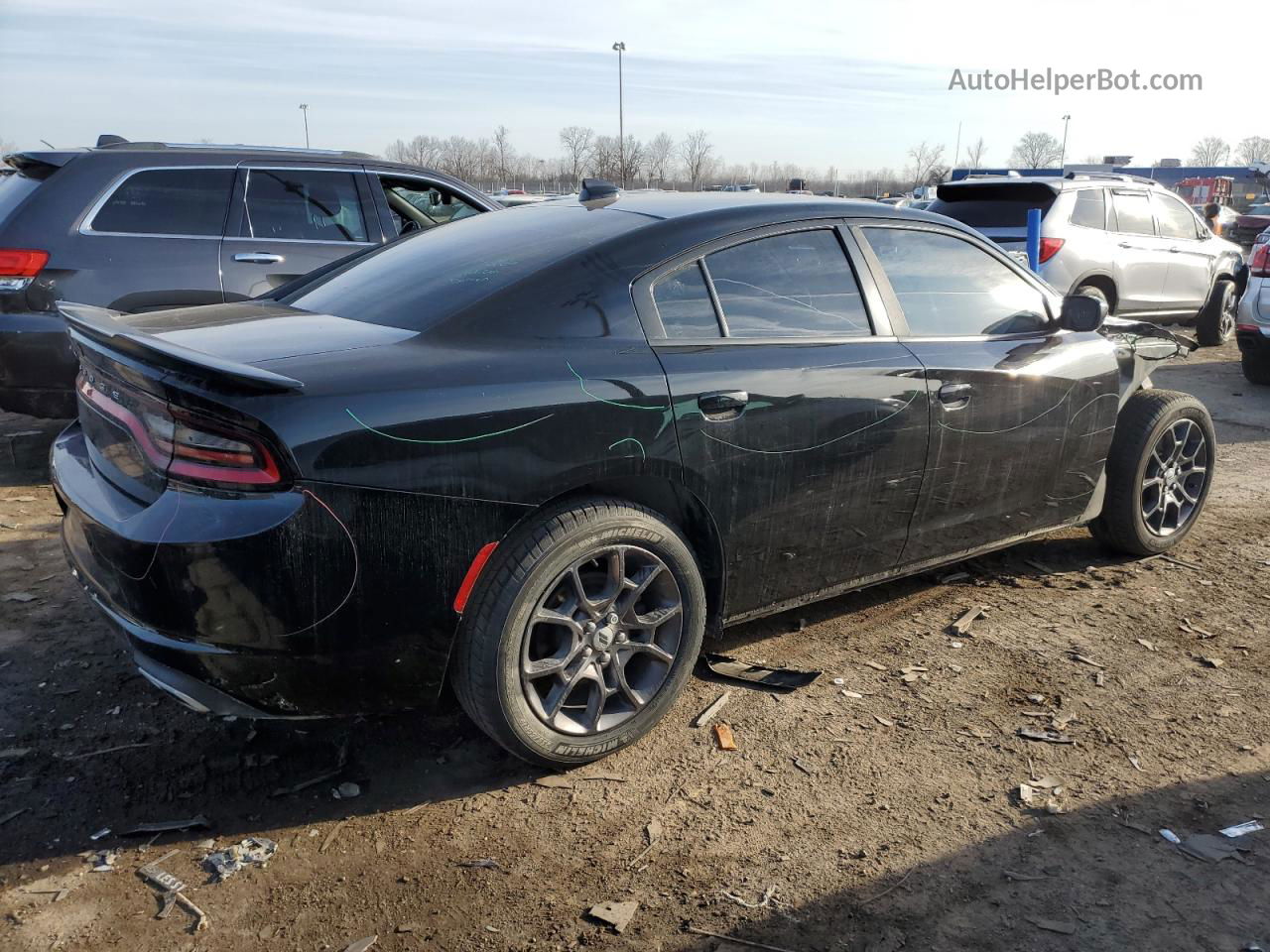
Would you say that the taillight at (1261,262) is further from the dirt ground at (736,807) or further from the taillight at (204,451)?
the taillight at (204,451)

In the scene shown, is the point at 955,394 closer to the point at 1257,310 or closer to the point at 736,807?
the point at 736,807

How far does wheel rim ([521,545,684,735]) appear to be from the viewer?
2898 mm

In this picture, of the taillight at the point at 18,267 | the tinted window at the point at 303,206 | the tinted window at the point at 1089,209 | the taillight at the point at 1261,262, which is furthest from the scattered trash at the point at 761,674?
the tinted window at the point at 1089,209

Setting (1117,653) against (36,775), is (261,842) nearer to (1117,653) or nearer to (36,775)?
(36,775)

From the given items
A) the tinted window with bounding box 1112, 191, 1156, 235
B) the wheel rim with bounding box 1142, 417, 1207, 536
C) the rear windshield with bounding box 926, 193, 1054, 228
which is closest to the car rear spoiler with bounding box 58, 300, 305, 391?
the wheel rim with bounding box 1142, 417, 1207, 536

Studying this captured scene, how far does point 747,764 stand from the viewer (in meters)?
3.10

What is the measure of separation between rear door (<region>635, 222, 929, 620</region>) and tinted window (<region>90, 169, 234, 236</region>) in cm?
389

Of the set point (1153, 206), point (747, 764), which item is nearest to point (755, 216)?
point (747, 764)

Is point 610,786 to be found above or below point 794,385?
below

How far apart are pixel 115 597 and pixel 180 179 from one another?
13.3 feet

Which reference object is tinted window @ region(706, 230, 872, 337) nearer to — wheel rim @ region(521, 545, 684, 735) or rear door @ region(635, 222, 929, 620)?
rear door @ region(635, 222, 929, 620)

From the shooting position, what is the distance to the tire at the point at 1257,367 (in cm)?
921

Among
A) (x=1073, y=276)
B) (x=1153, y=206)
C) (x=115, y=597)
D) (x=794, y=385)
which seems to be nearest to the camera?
(x=115, y=597)

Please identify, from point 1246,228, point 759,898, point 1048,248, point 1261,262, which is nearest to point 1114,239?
point 1048,248
